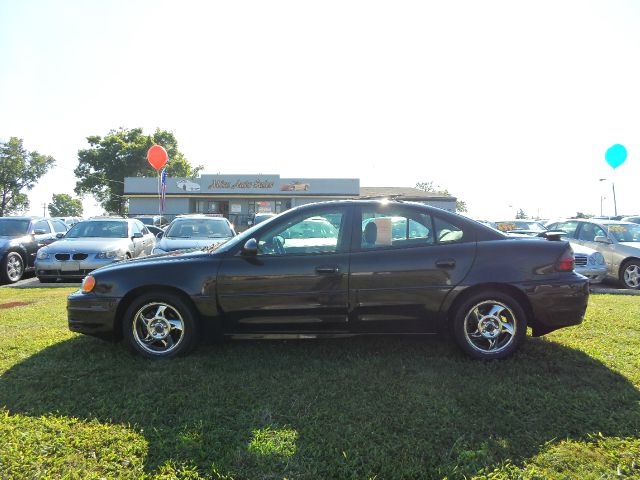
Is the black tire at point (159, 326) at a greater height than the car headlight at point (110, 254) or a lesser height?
lesser

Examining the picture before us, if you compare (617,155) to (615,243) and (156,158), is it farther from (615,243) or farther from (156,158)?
(156,158)

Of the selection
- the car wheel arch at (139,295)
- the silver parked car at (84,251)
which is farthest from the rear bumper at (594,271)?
the silver parked car at (84,251)

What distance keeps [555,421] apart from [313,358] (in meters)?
2.01

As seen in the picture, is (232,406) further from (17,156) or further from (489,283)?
(17,156)

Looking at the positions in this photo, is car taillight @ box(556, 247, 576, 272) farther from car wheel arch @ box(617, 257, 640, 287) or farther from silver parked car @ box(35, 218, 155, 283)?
silver parked car @ box(35, 218, 155, 283)

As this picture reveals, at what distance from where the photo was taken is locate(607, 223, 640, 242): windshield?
9.16m

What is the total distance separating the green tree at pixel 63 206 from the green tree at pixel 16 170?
120 ft

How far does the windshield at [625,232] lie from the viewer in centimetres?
916

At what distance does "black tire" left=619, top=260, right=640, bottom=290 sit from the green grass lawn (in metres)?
5.41

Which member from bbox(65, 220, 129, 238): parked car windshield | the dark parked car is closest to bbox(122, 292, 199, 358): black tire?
bbox(65, 220, 129, 238): parked car windshield

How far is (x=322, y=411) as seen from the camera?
2.92 metres

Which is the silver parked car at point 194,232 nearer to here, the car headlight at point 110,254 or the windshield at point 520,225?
the car headlight at point 110,254

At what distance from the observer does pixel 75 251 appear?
8.56 meters

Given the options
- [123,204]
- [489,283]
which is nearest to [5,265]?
[489,283]
